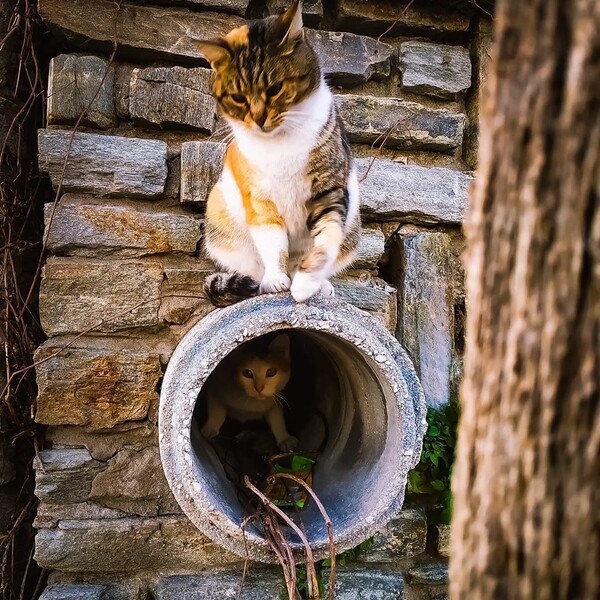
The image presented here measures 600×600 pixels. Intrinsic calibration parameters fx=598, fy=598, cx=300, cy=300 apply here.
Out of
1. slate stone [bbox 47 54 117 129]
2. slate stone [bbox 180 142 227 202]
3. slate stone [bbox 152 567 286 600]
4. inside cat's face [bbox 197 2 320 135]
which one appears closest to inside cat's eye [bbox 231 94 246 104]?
inside cat's face [bbox 197 2 320 135]

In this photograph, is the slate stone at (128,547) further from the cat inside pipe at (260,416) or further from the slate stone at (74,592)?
the cat inside pipe at (260,416)

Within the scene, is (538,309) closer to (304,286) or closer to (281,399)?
(304,286)

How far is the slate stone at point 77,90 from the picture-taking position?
1957 millimetres

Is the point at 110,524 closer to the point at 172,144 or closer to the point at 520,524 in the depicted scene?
the point at 172,144

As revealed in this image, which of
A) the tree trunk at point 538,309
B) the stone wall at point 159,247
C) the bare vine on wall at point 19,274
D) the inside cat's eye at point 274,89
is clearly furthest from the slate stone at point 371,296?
the tree trunk at point 538,309

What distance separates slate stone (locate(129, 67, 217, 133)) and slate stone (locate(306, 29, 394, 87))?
0.41 meters

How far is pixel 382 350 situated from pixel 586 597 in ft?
3.09

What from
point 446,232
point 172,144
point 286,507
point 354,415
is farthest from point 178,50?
point 286,507

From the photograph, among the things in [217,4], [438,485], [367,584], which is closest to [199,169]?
[217,4]

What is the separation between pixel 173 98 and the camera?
204 centimetres

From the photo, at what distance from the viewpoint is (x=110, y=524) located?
188 centimetres

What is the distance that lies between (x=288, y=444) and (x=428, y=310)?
2.35 ft

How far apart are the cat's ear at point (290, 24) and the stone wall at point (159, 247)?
0.48m

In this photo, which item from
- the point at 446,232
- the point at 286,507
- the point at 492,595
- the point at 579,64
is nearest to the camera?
the point at 579,64
